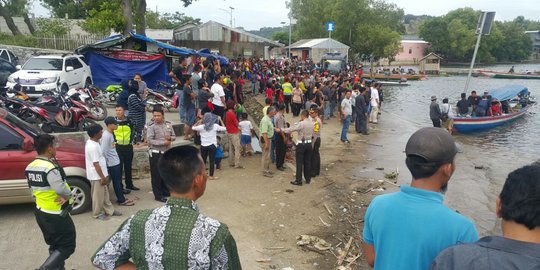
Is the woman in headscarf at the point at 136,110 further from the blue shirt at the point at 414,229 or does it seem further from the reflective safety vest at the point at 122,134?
the blue shirt at the point at 414,229

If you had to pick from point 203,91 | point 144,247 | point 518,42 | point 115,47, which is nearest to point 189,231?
point 144,247

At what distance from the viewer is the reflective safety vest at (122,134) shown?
23.5 ft

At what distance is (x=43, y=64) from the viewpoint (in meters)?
14.5

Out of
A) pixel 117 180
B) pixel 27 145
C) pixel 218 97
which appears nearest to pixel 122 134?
pixel 117 180

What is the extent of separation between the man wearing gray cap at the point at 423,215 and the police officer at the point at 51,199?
3583 mm

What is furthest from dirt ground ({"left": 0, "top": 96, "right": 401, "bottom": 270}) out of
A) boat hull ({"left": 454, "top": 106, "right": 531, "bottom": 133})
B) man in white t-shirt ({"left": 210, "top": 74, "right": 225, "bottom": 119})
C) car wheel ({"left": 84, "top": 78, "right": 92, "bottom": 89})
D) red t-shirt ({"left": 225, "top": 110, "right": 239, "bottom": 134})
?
boat hull ({"left": 454, "top": 106, "right": 531, "bottom": 133})

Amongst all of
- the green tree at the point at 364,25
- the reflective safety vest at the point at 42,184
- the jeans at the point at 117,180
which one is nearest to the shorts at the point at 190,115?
the jeans at the point at 117,180

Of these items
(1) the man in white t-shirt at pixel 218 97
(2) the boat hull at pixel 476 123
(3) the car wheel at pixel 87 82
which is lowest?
(2) the boat hull at pixel 476 123

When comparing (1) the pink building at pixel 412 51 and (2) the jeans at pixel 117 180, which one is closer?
(2) the jeans at pixel 117 180

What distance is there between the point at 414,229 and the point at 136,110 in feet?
26.6

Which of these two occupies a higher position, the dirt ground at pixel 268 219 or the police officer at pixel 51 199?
the police officer at pixel 51 199

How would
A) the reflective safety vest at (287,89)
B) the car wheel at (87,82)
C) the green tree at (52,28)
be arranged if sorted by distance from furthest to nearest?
the green tree at (52,28) < the reflective safety vest at (287,89) < the car wheel at (87,82)

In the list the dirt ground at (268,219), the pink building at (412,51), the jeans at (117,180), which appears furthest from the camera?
the pink building at (412,51)

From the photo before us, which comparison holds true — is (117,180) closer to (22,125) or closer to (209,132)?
(22,125)
